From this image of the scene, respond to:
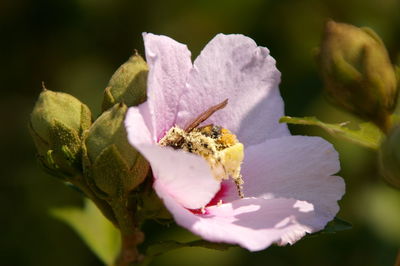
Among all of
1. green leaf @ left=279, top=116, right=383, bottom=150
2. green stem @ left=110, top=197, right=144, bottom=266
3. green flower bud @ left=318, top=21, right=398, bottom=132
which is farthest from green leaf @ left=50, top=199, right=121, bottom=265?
green flower bud @ left=318, top=21, right=398, bottom=132

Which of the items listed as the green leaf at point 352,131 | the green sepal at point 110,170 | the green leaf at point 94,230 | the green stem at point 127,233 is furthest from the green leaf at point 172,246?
the green leaf at point 94,230

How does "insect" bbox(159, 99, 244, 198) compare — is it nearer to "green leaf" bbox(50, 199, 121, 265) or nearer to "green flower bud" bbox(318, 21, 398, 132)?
"green flower bud" bbox(318, 21, 398, 132)

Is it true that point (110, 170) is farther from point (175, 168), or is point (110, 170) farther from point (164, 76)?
point (164, 76)

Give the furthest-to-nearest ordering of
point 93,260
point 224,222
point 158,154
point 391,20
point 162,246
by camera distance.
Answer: point 391,20 → point 93,260 → point 162,246 → point 224,222 → point 158,154

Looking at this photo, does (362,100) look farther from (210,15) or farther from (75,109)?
(210,15)

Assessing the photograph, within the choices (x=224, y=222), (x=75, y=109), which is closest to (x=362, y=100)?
(x=224, y=222)
